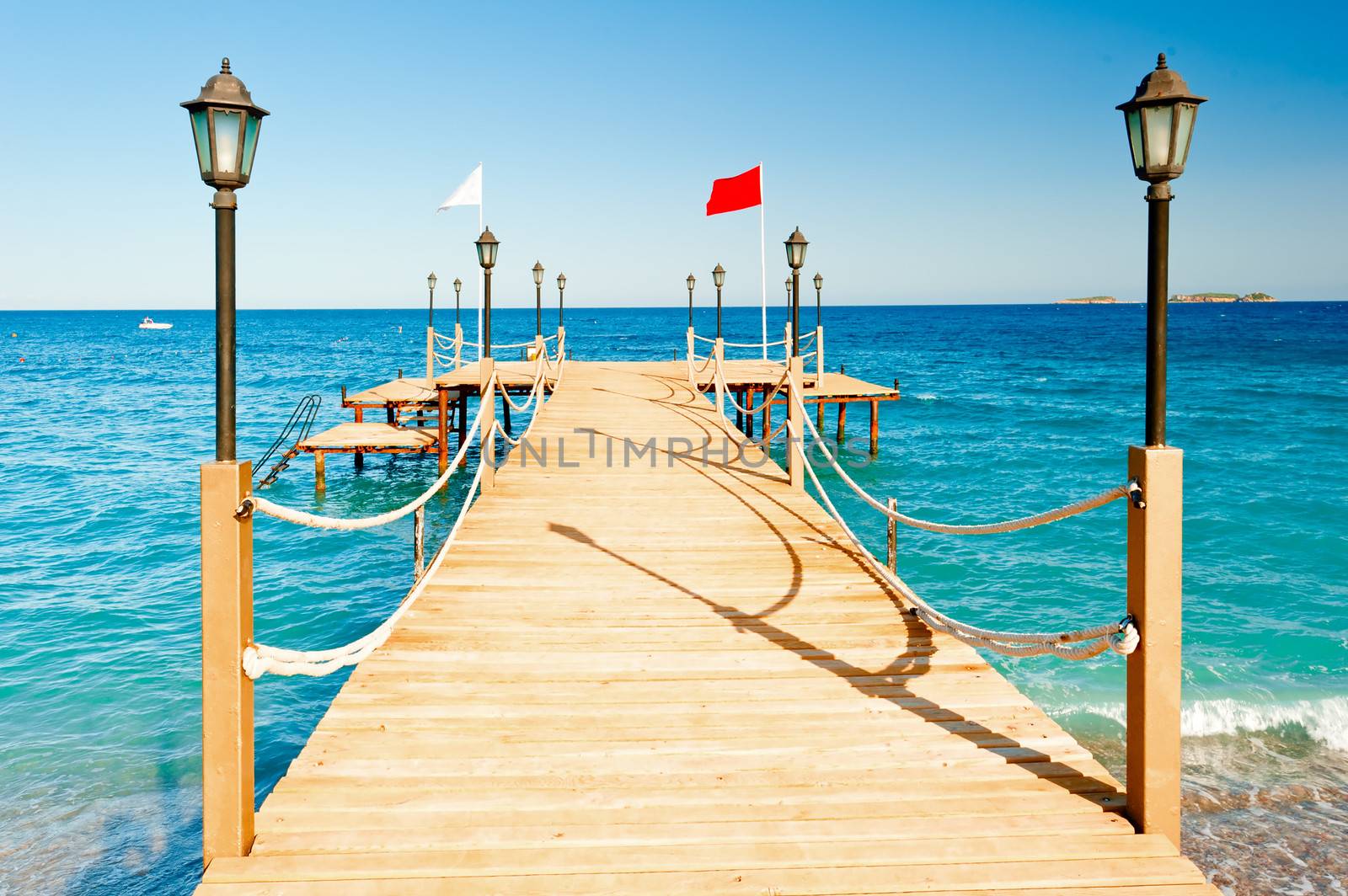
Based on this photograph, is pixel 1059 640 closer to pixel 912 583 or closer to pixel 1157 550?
pixel 1157 550

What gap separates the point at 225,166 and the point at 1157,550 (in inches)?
166

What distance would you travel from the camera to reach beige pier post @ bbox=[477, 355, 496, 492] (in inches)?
397

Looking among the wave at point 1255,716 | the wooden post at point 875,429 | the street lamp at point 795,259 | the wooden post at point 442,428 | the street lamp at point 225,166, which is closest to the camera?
the street lamp at point 225,166

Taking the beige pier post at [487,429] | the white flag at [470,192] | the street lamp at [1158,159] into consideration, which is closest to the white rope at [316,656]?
the beige pier post at [487,429]

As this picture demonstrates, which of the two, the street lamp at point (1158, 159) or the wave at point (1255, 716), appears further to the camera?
the wave at point (1255, 716)

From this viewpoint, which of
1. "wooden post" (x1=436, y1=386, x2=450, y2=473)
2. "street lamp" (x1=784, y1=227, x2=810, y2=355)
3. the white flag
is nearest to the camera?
"street lamp" (x1=784, y1=227, x2=810, y2=355)

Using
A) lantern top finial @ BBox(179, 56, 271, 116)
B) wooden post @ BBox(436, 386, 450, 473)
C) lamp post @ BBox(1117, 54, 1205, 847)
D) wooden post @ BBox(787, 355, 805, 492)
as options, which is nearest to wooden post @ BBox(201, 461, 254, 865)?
lantern top finial @ BBox(179, 56, 271, 116)

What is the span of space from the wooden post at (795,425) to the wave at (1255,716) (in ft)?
12.7

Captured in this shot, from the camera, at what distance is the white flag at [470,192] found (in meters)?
12.6

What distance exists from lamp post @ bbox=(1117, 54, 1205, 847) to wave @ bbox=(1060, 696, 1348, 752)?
6.32 metres

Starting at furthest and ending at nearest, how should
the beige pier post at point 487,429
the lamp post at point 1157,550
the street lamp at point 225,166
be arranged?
the beige pier post at point 487,429, the lamp post at point 1157,550, the street lamp at point 225,166

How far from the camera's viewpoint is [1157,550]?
3674 mm

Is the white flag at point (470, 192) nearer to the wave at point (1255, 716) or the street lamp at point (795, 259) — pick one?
the street lamp at point (795, 259)

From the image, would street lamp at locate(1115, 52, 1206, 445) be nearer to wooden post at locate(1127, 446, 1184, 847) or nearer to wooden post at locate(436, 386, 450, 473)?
wooden post at locate(1127, 446, 1184, 847)
